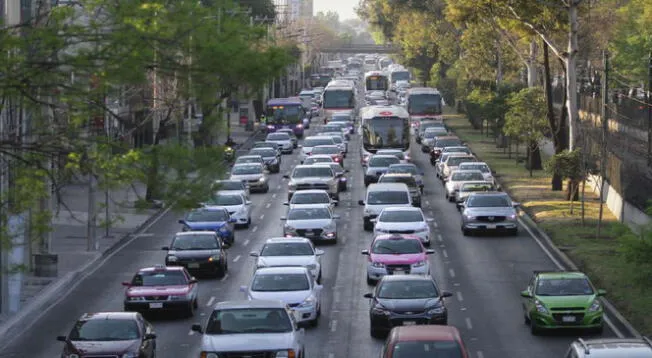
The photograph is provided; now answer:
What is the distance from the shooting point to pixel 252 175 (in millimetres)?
67438

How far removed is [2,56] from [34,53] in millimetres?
503

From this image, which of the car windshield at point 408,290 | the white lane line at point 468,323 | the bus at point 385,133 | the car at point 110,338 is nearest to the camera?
the car at point 110,338

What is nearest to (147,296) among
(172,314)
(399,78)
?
(172,314)

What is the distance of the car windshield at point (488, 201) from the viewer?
51094 mm

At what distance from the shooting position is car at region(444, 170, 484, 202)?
202ft

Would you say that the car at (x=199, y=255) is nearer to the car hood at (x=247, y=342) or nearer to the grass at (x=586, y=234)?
the grass at (x=586, y=234)

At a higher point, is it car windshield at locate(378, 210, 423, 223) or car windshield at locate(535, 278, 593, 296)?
car windshield at locate(535, 278, 593, 296)

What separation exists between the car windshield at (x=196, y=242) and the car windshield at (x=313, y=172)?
19552 mm

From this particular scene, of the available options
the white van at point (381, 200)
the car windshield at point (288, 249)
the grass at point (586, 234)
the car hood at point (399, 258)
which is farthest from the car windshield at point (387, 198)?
the car hood at point (399, 258)

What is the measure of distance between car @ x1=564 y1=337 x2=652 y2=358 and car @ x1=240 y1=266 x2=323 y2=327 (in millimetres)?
10933

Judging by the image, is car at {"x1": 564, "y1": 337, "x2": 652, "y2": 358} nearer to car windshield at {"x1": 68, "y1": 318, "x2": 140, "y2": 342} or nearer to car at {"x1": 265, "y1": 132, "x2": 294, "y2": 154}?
car windshield at {"x1": 68, "y1": 318, "x2": 140, "y2": 342}

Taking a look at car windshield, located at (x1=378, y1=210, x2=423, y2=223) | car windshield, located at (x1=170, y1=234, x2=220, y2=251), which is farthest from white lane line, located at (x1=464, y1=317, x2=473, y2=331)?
car windshield, located at (x1=378, y1=210, x2=423, y2=223)

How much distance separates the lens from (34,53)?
18172 millimetres

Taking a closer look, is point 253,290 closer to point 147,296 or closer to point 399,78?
point 147,296
